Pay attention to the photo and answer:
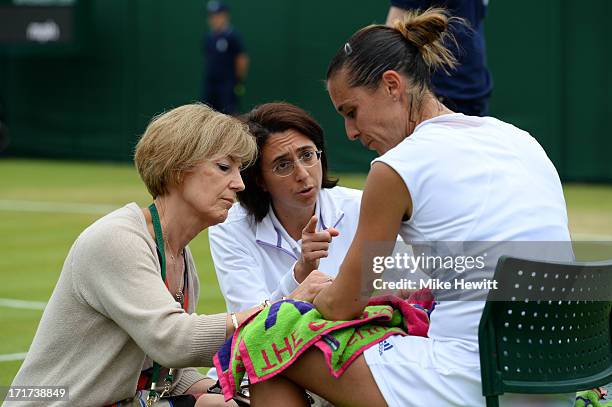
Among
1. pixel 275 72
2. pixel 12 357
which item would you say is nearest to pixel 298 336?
pixel 12 357

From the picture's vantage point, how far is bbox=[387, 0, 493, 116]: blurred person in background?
238 inches

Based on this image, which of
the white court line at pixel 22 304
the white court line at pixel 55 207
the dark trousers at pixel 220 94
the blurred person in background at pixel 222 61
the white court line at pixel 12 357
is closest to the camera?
the white court line at pixel 12 357

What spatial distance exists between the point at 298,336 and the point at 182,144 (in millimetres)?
825

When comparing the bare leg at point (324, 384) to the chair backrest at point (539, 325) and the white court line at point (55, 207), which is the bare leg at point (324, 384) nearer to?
the chair backrest at point (539, 325)

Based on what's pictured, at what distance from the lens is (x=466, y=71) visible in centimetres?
613

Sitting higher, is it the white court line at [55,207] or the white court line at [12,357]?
the white court line at [12,357]

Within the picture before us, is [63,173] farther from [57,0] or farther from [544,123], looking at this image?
[544,123]

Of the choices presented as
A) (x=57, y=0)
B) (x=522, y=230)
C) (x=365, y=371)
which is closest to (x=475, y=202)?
(x=522, y=230)

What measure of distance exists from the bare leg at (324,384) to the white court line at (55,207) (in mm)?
9910

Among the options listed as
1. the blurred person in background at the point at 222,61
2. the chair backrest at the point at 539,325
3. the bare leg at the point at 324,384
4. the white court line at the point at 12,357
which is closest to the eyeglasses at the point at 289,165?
the bare leg at the point at 324,384

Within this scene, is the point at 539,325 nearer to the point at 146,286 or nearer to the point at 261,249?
the point at 146,286

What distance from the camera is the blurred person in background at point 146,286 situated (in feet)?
12.3

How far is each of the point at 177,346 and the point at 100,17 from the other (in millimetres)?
17781

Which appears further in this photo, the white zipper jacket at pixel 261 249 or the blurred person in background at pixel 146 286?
the white zipper jacket at pixel 261 249
